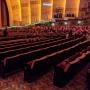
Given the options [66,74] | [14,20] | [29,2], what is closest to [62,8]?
[29,2]

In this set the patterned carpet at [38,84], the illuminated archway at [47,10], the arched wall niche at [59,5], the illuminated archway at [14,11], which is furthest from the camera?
the illuminated archway at [47,10]

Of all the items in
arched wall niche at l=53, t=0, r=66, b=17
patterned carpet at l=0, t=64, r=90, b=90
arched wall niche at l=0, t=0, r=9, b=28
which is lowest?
patterned carpet at l=0, t=64, r=90, b=90

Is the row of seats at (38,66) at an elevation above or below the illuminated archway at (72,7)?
below

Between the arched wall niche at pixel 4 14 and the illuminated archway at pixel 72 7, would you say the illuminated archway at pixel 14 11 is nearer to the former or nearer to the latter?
the arched wall niche at pixel 4 14

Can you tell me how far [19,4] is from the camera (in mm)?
19422

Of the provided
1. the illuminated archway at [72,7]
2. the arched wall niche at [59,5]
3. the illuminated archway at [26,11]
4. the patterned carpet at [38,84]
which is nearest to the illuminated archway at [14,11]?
the illuminated archway at [26,11]

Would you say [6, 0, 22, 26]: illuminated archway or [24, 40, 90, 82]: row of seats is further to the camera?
[6, 0, 22, 26]: illuminated archway

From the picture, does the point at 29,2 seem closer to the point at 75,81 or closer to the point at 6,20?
the point at 6,20

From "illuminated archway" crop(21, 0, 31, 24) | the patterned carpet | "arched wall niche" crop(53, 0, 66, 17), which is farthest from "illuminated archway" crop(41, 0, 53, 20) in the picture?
the patterned carpet

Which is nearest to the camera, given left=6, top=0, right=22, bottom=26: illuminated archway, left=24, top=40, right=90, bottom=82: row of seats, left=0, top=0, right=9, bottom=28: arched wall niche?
left=24, top=40, right=90, bottom=82: row of seats

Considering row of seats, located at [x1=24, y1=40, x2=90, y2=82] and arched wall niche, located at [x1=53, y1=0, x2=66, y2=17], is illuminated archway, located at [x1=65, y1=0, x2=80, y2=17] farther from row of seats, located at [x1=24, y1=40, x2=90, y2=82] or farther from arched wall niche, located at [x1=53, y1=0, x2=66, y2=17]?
row of seats, located at [x1=24, y1=40, x2=90, y2=82]

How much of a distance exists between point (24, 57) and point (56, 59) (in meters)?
0.63

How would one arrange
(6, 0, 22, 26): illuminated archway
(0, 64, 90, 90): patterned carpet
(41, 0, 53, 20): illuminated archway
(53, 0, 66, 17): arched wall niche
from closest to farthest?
1. (0, 64, 90, 90): patterned carpet
2. (6, 0, 22, 26): illuminated archway
3. (53, 0, 66, 17): arched wall niche
4. (41, 0, 53, 20): illuminated archway

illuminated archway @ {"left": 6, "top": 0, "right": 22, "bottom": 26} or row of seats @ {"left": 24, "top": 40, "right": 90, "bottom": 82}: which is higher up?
illuminated archway @ {"left": 6, "top": 0, "right": 22, "bottom": 26}
